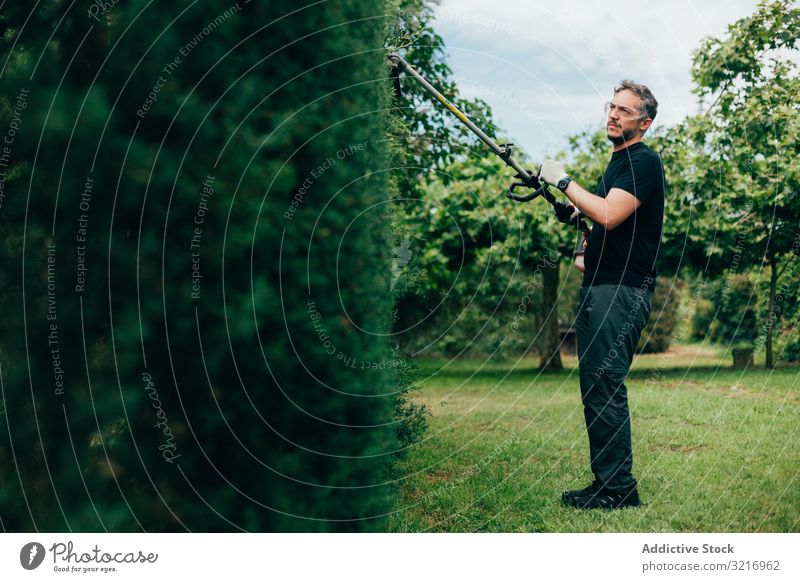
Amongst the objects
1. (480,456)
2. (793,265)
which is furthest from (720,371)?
(480,456)

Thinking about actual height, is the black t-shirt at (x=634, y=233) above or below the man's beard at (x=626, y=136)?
below

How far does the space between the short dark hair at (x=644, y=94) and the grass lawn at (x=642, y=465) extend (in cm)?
277

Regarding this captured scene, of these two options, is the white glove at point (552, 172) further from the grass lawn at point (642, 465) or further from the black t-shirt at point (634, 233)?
the grass lawn at point (642, 465)

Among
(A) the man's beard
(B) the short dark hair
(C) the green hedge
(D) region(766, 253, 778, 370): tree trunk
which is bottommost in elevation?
(D) region(766, 253, 778, 370): tree trunk

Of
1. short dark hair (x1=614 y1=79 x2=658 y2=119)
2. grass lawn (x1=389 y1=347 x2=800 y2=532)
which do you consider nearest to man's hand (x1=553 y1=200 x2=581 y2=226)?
short dark hair (x1=614 y1=79 x2=658 y2=119)

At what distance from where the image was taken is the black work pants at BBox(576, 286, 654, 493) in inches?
181

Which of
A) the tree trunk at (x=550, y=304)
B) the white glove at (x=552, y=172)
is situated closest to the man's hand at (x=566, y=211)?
the white glove at (x=552, y=172)

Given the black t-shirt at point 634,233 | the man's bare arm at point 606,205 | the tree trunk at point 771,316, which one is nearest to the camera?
the man's bare arm at point 606,205

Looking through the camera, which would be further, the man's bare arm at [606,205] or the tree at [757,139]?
the tree at [757,139]

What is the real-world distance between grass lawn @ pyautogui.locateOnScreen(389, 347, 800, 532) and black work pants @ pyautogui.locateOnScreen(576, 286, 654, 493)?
34 cm

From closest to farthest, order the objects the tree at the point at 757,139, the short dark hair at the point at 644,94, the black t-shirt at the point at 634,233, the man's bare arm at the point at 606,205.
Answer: the man's bare arm at the point at 606,205 < the black t-shirt at the point at 634,233 < the short dark hair at the point at 644,94 < the tree at the point at 757,139

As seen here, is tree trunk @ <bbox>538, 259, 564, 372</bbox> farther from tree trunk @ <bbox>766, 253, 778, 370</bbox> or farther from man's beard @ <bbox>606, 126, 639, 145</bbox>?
man's beard @ <bbox>606, 126, 639, 145</bbox>

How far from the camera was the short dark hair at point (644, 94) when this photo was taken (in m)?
4.66

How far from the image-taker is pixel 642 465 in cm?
620
